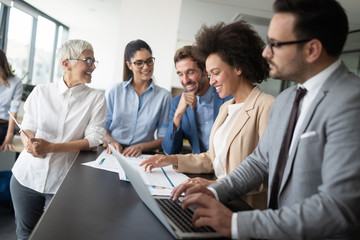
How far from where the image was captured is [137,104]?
8.45 ft

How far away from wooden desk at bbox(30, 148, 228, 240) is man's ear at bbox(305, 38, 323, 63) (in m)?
0.72

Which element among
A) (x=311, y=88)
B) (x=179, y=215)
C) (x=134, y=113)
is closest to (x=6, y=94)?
(x=134, y=113)

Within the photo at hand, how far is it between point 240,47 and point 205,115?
2.48ft

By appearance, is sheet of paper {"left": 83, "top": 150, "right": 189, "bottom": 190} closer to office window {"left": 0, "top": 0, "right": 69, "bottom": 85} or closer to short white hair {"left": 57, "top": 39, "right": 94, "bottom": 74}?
short white hair {"left": 57, "top": 39, "right": 94, "bottom": 74}

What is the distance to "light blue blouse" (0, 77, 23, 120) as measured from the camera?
4238 mm

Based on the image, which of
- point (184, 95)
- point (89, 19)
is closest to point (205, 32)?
point (184, 95)

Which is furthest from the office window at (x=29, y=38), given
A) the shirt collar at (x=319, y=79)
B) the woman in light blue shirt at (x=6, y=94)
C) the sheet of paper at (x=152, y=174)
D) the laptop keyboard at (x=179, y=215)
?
the shirt collar at (x=319, y=79)

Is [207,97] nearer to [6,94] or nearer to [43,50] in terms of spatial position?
[6,94]

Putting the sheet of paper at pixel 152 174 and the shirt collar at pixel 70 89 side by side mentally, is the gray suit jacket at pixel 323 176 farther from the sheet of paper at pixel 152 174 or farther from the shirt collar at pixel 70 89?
the shirt collar at pixel 70 89

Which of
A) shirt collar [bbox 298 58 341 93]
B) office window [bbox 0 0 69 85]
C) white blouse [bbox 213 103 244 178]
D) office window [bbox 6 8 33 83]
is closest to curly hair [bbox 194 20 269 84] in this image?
white blouse [bbox 213 103 244 178]

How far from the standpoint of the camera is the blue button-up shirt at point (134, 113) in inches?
100

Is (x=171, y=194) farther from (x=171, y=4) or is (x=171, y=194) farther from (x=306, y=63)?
(x=171, y=4)

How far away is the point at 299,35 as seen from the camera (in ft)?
3.15

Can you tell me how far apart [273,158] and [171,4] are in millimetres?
3586
